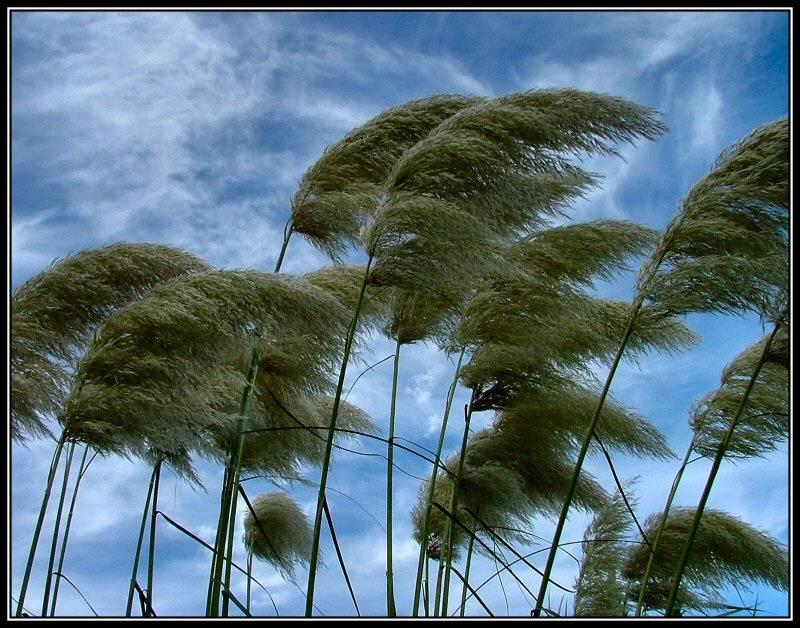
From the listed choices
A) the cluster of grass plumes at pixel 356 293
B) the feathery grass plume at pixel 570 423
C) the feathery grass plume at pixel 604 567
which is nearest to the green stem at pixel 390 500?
the cluster of grass plumes at pixel 356 293

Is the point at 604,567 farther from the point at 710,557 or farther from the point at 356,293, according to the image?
the point at 356,293

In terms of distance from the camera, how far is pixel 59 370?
319 cm

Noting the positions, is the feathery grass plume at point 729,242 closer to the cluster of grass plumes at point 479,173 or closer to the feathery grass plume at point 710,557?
the cluster of grass plumes at point 479,173

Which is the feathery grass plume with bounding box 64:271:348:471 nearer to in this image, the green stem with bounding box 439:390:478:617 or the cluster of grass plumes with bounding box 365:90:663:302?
the cluster of grass plumes with bounding box 365:90:663:302

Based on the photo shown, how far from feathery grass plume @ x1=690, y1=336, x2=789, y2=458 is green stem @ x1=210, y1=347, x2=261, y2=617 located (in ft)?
6.36

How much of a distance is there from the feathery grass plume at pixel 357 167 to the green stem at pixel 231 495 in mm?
602

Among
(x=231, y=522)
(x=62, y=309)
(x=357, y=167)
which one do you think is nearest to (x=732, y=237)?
(x=357, y=167)

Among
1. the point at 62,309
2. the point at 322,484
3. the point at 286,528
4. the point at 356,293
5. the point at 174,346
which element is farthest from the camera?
the point at 286,528

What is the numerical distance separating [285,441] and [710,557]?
2136 millimetres

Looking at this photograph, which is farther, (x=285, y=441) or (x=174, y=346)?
(x=285, y=441)

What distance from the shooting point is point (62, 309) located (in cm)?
329

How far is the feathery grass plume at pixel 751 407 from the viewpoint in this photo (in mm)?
3432

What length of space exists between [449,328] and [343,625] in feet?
5.77

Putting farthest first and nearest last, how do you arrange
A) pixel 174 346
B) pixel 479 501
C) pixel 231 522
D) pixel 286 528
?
pixel 286 528 → pixel 479 501 → pixel 231 522 → pixel 174 346
